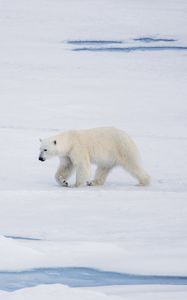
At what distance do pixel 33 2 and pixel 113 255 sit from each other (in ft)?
54.5

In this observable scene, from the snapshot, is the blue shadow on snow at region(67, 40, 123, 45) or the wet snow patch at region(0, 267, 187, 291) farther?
the blue shadow on snow at region(67, 40, 123, 45)

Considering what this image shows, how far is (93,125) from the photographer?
10.8m

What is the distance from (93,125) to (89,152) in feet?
11.4

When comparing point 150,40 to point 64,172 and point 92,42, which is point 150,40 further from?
point 64,172

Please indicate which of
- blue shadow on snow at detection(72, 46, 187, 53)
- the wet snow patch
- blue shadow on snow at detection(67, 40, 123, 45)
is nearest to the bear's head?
the wet snow patch

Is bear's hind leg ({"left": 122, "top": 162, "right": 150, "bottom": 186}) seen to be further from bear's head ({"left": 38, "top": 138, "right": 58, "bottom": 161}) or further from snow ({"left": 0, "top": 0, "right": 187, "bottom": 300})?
bear's head ({"left": 38, "top": 138, "right": 58, "bottom": 161})

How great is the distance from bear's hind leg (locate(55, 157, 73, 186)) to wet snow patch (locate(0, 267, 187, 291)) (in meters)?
2.52

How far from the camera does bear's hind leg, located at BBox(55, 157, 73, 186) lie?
7289mm

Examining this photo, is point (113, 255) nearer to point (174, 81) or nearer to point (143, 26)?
point (174, 81)

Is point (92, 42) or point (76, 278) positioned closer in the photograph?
point (76, 278)

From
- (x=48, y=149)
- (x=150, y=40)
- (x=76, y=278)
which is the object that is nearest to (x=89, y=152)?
(x=48, y=149)

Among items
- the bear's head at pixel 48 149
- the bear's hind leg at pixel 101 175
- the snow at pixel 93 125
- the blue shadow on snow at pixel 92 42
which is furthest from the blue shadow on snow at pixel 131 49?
the bear's head at pixel 48 149

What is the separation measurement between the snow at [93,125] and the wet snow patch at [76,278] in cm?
7

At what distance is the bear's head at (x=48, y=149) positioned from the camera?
7.25 m
